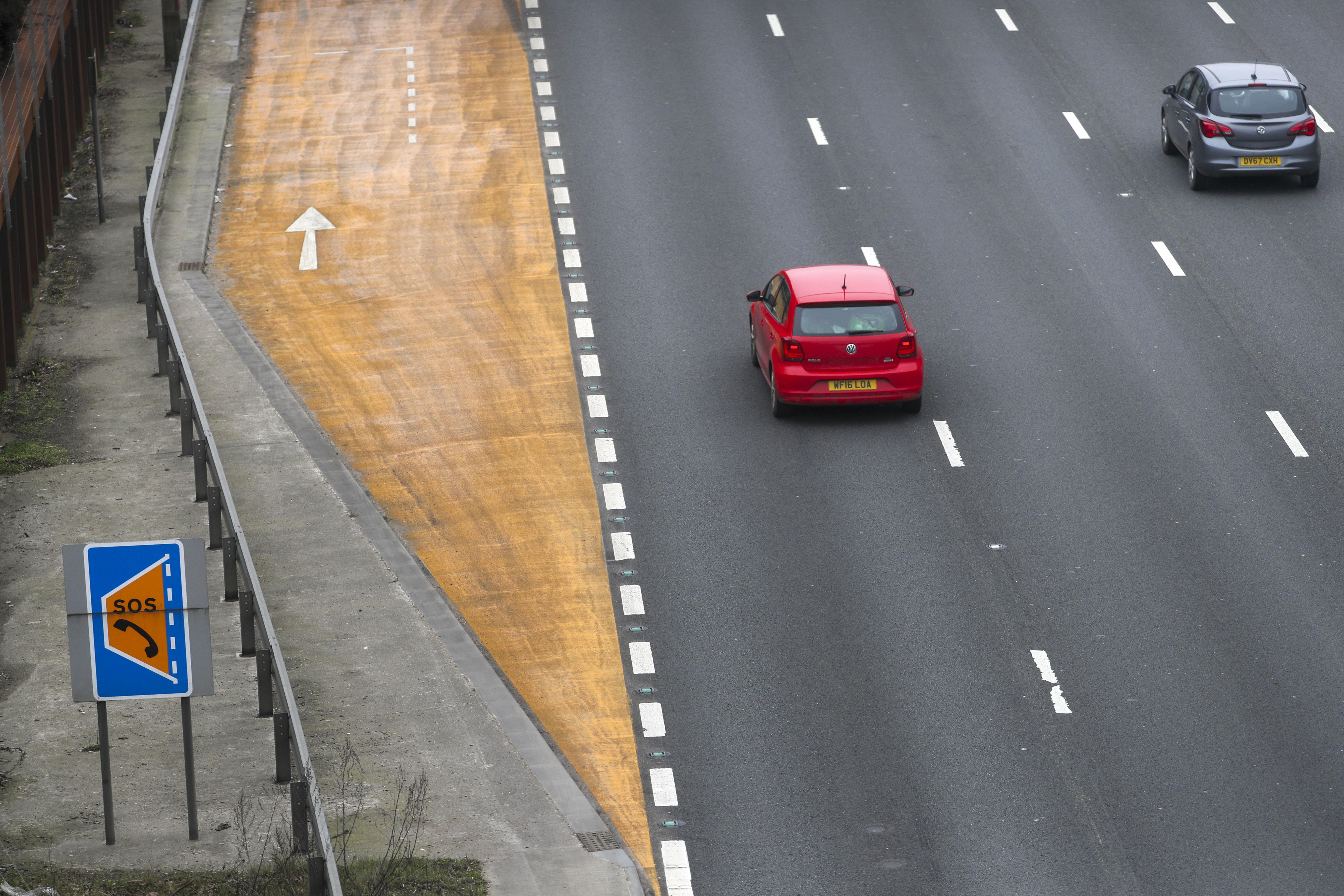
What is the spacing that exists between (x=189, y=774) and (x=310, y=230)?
52.5 feet

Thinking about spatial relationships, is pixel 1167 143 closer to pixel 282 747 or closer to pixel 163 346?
pixel 163 346

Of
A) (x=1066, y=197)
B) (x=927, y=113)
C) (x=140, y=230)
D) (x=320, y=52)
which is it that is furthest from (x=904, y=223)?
(x=320, y=52)

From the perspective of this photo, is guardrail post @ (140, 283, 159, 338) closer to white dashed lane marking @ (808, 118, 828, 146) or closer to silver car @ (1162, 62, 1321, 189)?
white dashed lane marking @ (808, 118, 828, 146)

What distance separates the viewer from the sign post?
12.4 m

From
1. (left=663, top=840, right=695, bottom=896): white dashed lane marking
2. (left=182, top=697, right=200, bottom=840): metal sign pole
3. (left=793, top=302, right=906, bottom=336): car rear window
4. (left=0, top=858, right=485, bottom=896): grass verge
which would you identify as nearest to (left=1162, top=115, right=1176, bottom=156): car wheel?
(left=793, top=302, right=906, bottom=336): car rear window

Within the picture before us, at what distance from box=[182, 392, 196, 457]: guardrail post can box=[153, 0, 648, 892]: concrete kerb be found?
1287mm

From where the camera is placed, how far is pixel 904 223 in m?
28.0

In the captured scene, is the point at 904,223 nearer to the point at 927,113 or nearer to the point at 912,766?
the point at 927,113

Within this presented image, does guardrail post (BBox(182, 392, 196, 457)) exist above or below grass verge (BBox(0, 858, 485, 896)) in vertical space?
below

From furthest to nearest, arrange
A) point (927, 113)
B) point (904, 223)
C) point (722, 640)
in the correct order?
point (927, 113) < point (904, 223) < point (722, 640)

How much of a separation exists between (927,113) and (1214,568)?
15.1 metres

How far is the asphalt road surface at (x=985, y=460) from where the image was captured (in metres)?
14.8

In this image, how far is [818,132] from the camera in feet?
104

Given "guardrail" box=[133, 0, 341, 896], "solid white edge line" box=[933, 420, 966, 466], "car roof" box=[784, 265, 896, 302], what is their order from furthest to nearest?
"car roof" box=[784, 265, 896, 302] → "solid white edge line" box=[933, 420, 966, 466] → "guardrail" box=[133, 0, 341, 896]
